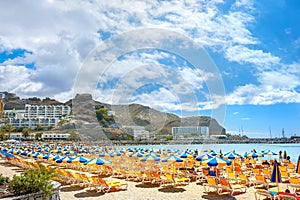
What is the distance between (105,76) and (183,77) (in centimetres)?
517

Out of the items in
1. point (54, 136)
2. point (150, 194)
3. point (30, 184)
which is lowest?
point (150, 194)

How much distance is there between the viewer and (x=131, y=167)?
41.6ft

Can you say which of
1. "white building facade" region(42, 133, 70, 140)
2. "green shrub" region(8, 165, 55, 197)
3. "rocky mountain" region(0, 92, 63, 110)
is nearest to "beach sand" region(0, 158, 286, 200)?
"green shrub" region(8, 165, 55, 197)

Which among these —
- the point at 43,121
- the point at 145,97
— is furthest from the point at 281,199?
the point at 43,121

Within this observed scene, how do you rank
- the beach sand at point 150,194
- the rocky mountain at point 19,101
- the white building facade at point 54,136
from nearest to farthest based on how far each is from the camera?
the beach sand at point 150,194
the white building facade at point 54,136
the rocky mountain at point 19,101

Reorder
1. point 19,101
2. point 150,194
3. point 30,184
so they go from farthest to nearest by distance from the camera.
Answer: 1. point 19,101
2. point 150,194
3. point 30,184

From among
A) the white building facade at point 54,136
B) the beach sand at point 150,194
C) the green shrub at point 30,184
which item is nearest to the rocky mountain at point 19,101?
the white building facade at point 54,136

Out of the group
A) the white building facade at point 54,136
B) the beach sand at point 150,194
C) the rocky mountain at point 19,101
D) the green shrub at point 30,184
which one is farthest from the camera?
the rocky mountain at point 19,101

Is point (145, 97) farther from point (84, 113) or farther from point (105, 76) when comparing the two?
point (84, 113)

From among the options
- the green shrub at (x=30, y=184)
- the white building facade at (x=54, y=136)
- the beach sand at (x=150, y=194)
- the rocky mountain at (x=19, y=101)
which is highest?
the rocky mountain at (x=19, y=101)

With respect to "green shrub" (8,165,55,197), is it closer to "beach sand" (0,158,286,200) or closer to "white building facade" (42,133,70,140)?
"beach sand" (0,158,286,200)

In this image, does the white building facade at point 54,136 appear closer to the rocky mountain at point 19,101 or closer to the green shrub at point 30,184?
the green shrub at point 30,184

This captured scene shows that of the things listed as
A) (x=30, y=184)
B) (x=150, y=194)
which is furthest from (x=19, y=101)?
(x=30, y=184)

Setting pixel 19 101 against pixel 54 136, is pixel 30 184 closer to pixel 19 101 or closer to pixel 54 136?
pixel 54 136
